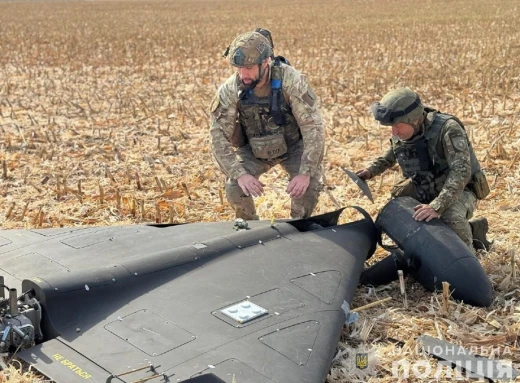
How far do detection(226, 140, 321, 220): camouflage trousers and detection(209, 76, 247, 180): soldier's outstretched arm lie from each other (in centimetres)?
26

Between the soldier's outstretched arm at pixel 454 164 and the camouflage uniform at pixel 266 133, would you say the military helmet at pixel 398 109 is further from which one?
the camouflage uniform at pixel 266 133

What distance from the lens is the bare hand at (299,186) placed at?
21.7 feet

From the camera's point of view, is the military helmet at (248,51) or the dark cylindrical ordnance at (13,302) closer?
the dark cylindrical ordnance at (13,302)

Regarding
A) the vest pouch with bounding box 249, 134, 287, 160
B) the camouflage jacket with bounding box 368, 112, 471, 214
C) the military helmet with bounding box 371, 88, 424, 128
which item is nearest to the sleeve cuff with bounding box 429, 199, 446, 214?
the camouflage jacket with bounding box 368, 112, 471, 214

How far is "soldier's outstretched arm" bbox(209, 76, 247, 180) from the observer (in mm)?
6871

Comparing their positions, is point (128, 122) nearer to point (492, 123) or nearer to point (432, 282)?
point (492, 123)

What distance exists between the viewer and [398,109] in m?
6.09

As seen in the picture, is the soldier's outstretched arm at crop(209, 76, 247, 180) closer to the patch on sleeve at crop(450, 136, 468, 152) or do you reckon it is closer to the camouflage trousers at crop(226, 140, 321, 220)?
the camouflage trousers at crop(226, 140, 321, 220)

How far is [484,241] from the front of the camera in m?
6.70

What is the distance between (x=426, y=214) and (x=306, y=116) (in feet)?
5.00

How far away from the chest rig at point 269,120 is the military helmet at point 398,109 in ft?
3.59

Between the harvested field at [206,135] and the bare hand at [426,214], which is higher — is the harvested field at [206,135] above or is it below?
below

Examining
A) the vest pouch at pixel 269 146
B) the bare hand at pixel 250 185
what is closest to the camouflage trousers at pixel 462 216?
the bare hand at pixel 250 185

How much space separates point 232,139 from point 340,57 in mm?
12268
